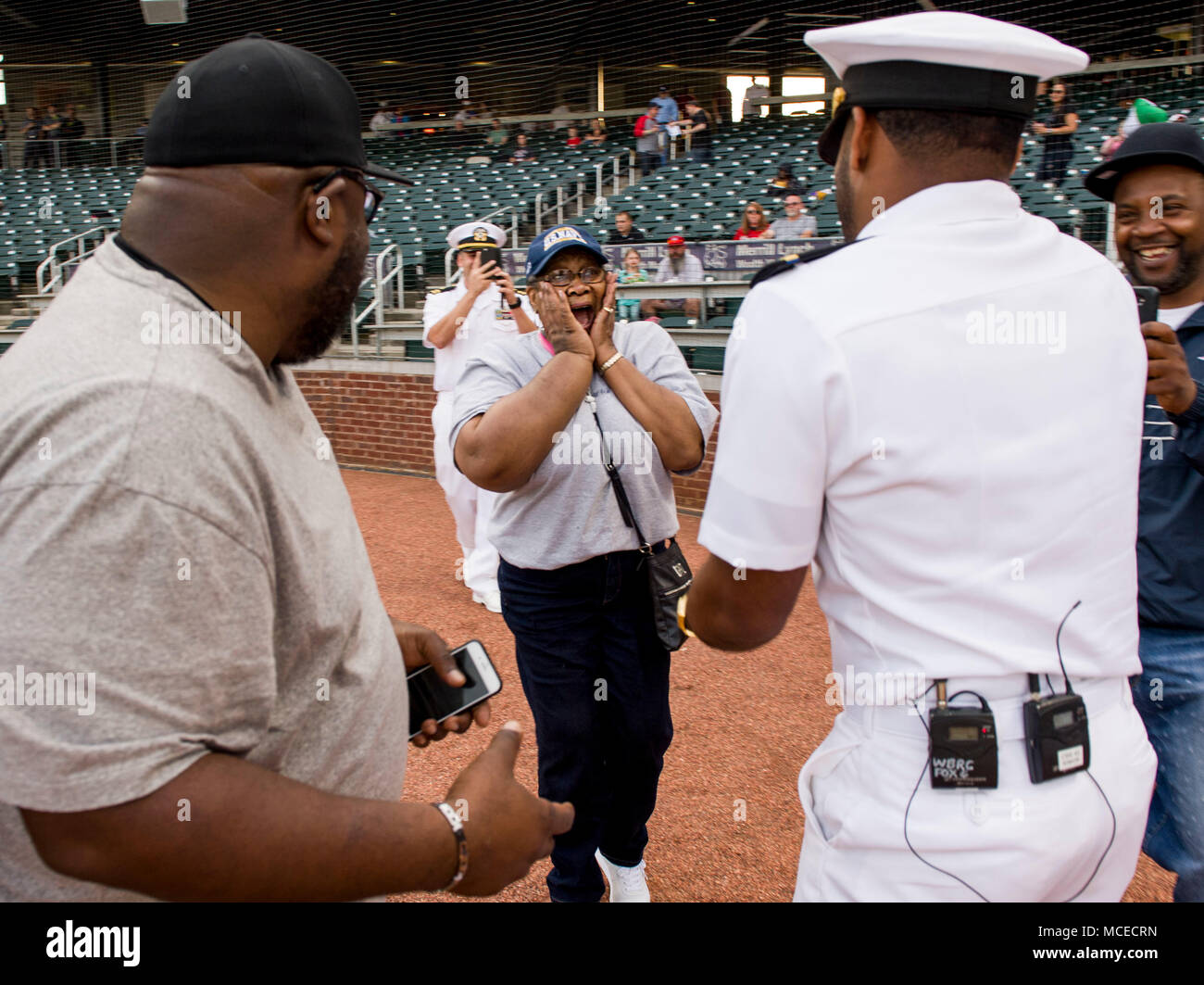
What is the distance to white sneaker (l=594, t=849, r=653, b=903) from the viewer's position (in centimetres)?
270

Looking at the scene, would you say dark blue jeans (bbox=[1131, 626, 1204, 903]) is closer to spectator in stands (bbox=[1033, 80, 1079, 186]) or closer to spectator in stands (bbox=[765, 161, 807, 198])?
spectator in stands (bbox=[1033, 80, 1079, 186])

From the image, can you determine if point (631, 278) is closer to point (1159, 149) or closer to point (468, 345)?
point (468, 345)

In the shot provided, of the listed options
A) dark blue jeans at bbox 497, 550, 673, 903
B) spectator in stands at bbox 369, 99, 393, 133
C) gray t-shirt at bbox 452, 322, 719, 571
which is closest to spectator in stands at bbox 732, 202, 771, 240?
gray t-shirt at bbox 452, 322, 719, 571

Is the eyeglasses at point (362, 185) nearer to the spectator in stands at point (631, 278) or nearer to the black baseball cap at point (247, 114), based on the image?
the black baseball cap at point (247, 114)

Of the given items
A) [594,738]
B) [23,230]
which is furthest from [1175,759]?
[23,230]

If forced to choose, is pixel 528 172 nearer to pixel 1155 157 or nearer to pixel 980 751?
pixel 1155 157

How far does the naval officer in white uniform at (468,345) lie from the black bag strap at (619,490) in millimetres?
2690

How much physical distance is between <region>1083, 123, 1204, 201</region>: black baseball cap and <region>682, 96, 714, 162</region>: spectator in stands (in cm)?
1357

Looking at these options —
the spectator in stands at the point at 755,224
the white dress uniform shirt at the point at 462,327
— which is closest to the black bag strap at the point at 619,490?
the white dress uniform shirt at the point at 462,327

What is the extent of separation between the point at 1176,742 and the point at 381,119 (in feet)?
67.5

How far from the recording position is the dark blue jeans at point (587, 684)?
8.26 feet

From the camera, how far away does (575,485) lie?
2.51m

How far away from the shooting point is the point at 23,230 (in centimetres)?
1684

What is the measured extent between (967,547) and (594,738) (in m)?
1.53
